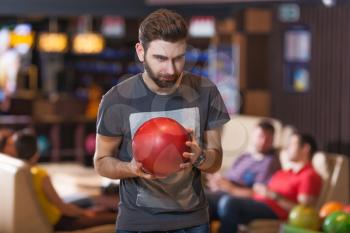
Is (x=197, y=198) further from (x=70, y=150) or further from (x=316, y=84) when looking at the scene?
(x=70, y=150)

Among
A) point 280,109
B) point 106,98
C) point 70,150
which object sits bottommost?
point 70,150

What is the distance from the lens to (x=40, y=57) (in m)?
17.3

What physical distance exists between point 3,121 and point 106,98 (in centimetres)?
937

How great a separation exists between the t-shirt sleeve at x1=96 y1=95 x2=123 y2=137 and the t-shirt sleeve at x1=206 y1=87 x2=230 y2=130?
0.97 ft

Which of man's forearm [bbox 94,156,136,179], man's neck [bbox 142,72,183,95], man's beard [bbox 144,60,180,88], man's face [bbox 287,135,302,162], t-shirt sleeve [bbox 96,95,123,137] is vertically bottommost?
man's face [bbox 287,135,302,162]

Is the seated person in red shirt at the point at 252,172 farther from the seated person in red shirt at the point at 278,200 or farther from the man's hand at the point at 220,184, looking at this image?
the seated person in red shirt at the point at 278,200

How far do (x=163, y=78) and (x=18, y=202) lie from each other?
2399 mm

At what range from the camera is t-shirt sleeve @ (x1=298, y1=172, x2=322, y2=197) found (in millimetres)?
5363

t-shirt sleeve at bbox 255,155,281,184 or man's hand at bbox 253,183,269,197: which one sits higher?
t-shirt sleeve at bbox 255,155,281,184

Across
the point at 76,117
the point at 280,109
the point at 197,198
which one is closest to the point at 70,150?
the point at 76,117

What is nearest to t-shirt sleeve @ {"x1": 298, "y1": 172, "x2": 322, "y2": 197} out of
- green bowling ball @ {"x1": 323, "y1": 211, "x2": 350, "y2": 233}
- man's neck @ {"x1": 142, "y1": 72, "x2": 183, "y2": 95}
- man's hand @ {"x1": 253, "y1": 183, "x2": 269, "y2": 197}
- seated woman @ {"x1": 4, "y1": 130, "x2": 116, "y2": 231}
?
man's hand @ {"x1": 253, "y1": 183, "x2": 269, "y2": 197}

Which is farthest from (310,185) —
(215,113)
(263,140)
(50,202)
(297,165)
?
(215,113)

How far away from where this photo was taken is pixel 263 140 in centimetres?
595

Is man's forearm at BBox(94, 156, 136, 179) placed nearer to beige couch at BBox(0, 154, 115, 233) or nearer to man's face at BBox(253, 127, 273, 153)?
beige couch at BBox(0, 154, 115, 233)
